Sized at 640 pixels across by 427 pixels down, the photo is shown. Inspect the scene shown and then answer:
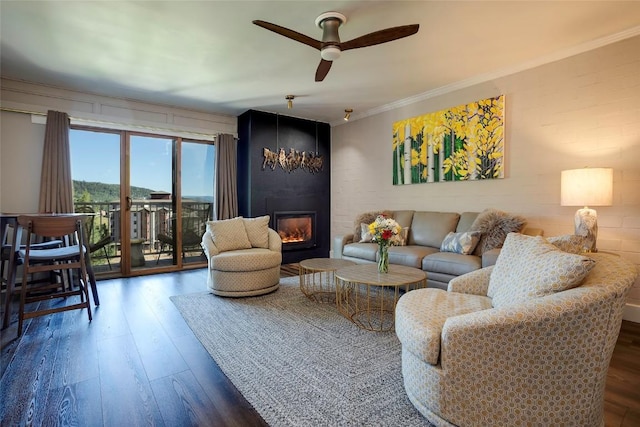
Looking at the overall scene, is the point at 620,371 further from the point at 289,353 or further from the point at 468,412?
the point at 289,353

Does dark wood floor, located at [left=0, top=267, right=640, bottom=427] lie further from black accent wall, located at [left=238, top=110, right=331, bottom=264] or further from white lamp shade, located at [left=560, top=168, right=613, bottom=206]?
black accent wall, located at [left=238, top=110, right=331, bottom=264]

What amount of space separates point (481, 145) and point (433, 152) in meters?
0.65

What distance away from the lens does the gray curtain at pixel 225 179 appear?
5.24 m

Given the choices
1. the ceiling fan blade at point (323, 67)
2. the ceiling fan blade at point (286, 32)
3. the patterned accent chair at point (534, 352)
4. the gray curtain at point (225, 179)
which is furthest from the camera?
the gray curtain at point (225, 179)

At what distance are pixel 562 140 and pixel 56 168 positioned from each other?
589cm

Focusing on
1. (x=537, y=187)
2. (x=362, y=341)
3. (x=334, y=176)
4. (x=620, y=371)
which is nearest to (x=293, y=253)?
(x=334, y=176)

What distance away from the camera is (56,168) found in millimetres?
4035

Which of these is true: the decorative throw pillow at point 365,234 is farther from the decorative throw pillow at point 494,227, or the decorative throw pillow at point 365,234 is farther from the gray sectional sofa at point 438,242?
the decorative throw pillow at point 494,227

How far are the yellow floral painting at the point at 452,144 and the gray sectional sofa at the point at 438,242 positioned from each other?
0.53 metres

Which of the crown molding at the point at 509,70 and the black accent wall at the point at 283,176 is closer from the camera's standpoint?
the crown molding at the point at 509,70

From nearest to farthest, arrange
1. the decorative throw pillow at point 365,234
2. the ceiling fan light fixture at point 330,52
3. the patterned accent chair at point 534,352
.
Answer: the patterned accent chair at point 534,352 < the ceiling fan light fixture at point 330,52 < the decorative throw pillow at point 365,234

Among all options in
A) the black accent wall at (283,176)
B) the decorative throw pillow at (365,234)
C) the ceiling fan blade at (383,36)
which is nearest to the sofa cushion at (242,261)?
the decorative throw pillow at (365,234)

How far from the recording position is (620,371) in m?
2.02

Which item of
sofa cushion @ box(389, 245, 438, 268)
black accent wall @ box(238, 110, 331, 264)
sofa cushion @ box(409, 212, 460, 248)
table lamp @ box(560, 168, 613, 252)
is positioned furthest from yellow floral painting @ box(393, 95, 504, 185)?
black accent wall @ box(238, 110, 331, 264)
